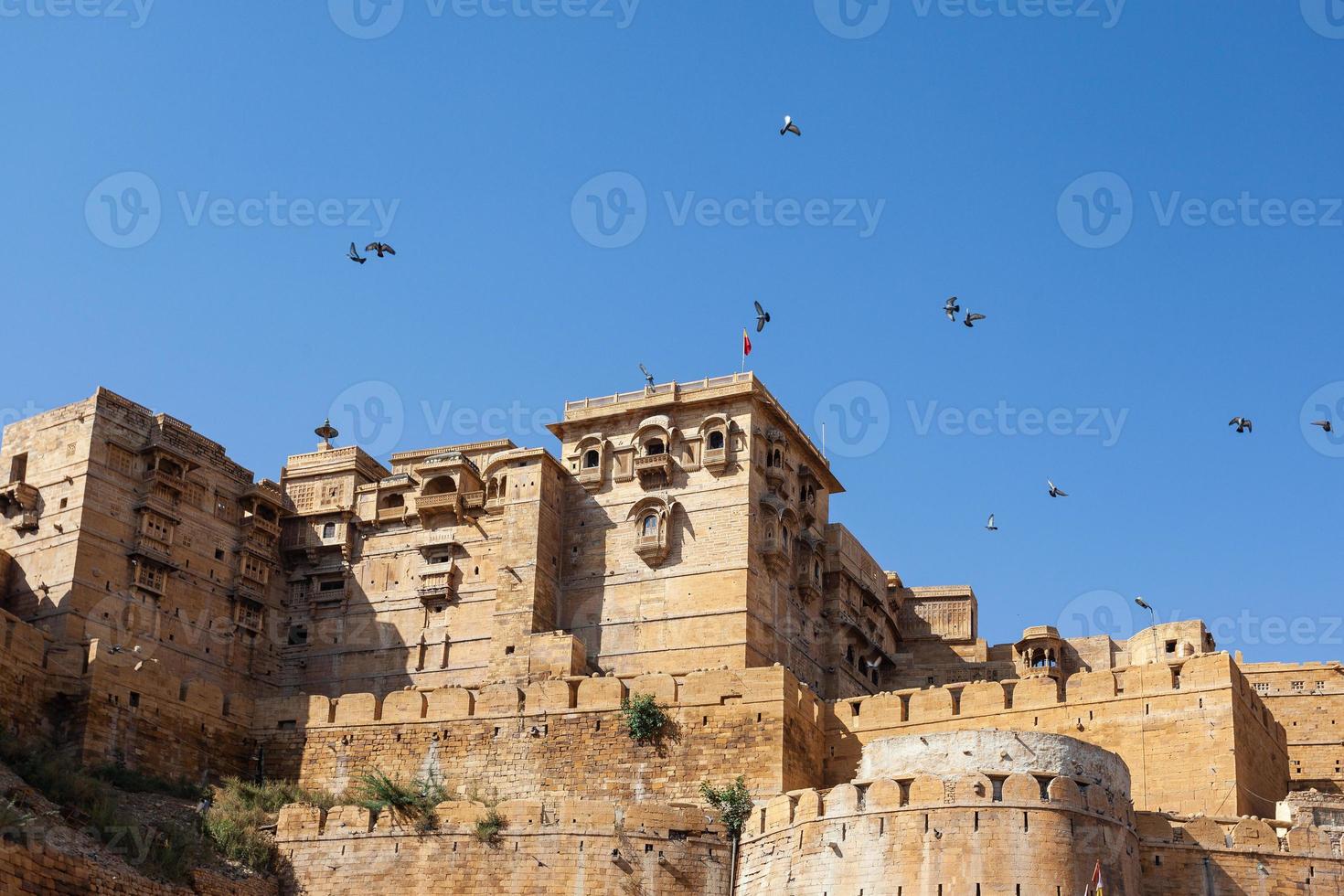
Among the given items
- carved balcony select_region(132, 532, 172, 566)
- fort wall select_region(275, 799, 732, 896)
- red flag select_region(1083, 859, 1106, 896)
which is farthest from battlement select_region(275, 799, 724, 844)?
carved balcony select_region(132, 532, 172, 566)

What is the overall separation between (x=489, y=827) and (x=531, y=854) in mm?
1107

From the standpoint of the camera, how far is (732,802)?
39000mm

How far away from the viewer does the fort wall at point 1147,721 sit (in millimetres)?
39969

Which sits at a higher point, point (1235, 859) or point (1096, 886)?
point (1235, 859)

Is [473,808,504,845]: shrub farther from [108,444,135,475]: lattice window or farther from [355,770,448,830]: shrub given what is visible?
[108,444,135,475]: lattice window

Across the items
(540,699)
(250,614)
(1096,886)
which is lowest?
(1096,886)

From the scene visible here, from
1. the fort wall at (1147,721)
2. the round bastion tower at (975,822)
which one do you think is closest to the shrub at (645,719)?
the fort wall at (1147,721)

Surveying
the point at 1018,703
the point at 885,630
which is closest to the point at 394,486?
the point at 885,630

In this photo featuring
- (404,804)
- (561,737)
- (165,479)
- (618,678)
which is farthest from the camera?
(165,479)

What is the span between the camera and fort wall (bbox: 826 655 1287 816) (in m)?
40.0

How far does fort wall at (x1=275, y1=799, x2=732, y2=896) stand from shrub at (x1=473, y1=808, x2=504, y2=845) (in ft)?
0.20

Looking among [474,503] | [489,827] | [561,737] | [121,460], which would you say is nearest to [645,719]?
[561,737]

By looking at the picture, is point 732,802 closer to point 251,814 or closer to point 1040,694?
point 1040,694

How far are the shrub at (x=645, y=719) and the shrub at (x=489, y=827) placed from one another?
641 cm
